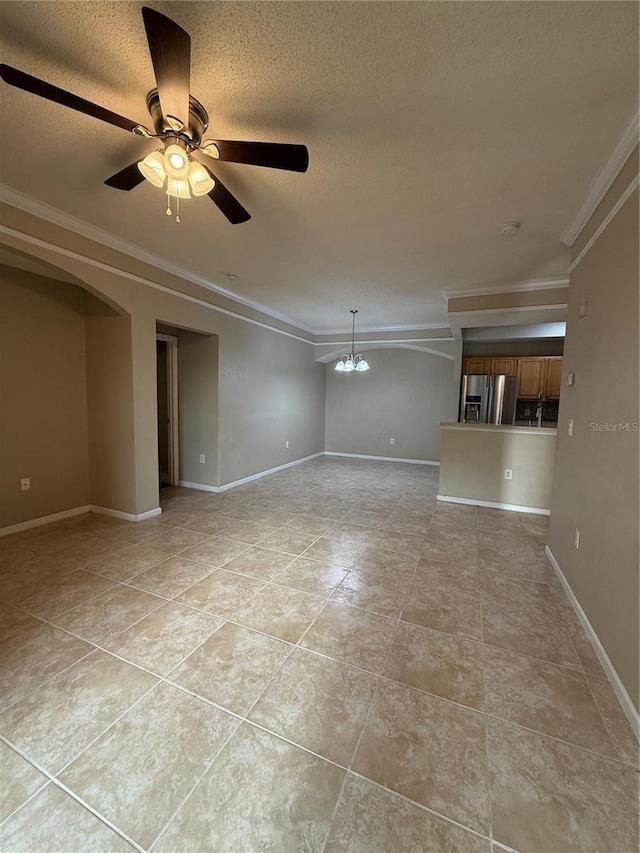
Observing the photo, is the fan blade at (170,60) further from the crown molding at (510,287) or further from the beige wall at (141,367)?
the crown molding at (510,287)

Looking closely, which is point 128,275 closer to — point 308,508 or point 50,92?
point 50,92

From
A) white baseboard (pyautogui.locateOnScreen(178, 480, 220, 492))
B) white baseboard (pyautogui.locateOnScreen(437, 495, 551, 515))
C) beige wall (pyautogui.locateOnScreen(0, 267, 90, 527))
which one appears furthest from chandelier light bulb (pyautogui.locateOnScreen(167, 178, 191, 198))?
white baseboard (pyautogui.locateOnScreen(437, 495, 551, 515))

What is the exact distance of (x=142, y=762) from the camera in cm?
127

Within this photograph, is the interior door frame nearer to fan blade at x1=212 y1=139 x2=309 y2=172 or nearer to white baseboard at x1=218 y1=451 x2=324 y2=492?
white baseboard at x1=218 y1=451 x2=324 y2=492

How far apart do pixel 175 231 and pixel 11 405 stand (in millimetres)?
2236

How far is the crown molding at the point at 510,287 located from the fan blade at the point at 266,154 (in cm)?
325

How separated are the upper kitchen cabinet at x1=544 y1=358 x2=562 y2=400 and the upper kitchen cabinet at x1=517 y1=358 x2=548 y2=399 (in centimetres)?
6

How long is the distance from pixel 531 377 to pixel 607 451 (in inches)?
197

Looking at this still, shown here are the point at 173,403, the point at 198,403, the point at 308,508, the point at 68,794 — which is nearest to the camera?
the point at 68,794

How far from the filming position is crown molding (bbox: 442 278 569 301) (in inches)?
148

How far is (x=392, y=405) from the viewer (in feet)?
23.6

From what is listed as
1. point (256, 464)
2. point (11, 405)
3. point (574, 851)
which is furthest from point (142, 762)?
point (256, 464)

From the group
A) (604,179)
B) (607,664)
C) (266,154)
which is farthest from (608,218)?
(607,664)

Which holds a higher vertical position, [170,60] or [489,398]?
[170,60]
